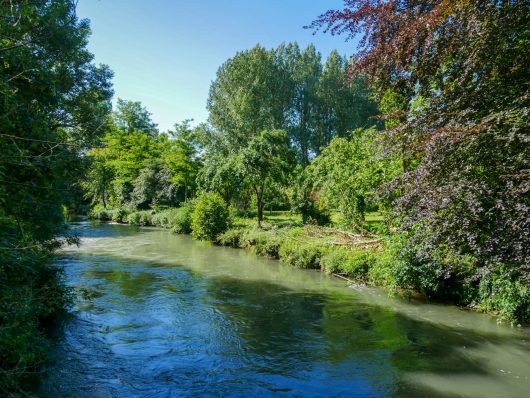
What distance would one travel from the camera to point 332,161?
20.4 m

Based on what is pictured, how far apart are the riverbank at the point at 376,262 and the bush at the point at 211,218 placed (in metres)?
0.57

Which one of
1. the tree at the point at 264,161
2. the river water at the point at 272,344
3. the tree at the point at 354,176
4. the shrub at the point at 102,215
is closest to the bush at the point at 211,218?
the tree at the point at 264,161

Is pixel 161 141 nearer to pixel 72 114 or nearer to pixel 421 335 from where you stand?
pixel 72 114

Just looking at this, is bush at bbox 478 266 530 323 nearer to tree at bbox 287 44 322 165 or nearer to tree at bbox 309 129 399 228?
tree at bbox 309 129 399 228

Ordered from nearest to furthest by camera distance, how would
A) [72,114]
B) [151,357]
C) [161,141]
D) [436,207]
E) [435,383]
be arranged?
[436,207] < [435,383] < [151,357] < [72,114] < [161,141]

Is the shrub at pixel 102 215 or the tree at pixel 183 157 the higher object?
the tree at pixel 183 157

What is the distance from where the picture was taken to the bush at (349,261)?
46.5 feet

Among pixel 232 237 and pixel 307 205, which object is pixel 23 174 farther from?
pixel 307 205

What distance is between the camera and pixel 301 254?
17234 mm

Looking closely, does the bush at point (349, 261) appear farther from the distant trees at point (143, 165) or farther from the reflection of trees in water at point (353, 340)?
the distant trees at point (143, 165)

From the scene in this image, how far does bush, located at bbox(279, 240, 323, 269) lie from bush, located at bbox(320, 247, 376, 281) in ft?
1.85

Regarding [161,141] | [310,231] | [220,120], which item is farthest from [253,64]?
[310,231]

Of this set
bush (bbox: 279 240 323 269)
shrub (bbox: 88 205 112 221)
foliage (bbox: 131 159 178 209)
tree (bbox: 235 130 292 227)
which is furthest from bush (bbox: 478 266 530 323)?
shrub (bbox: 88 205 112 221)

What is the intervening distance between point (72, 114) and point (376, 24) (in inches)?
486
